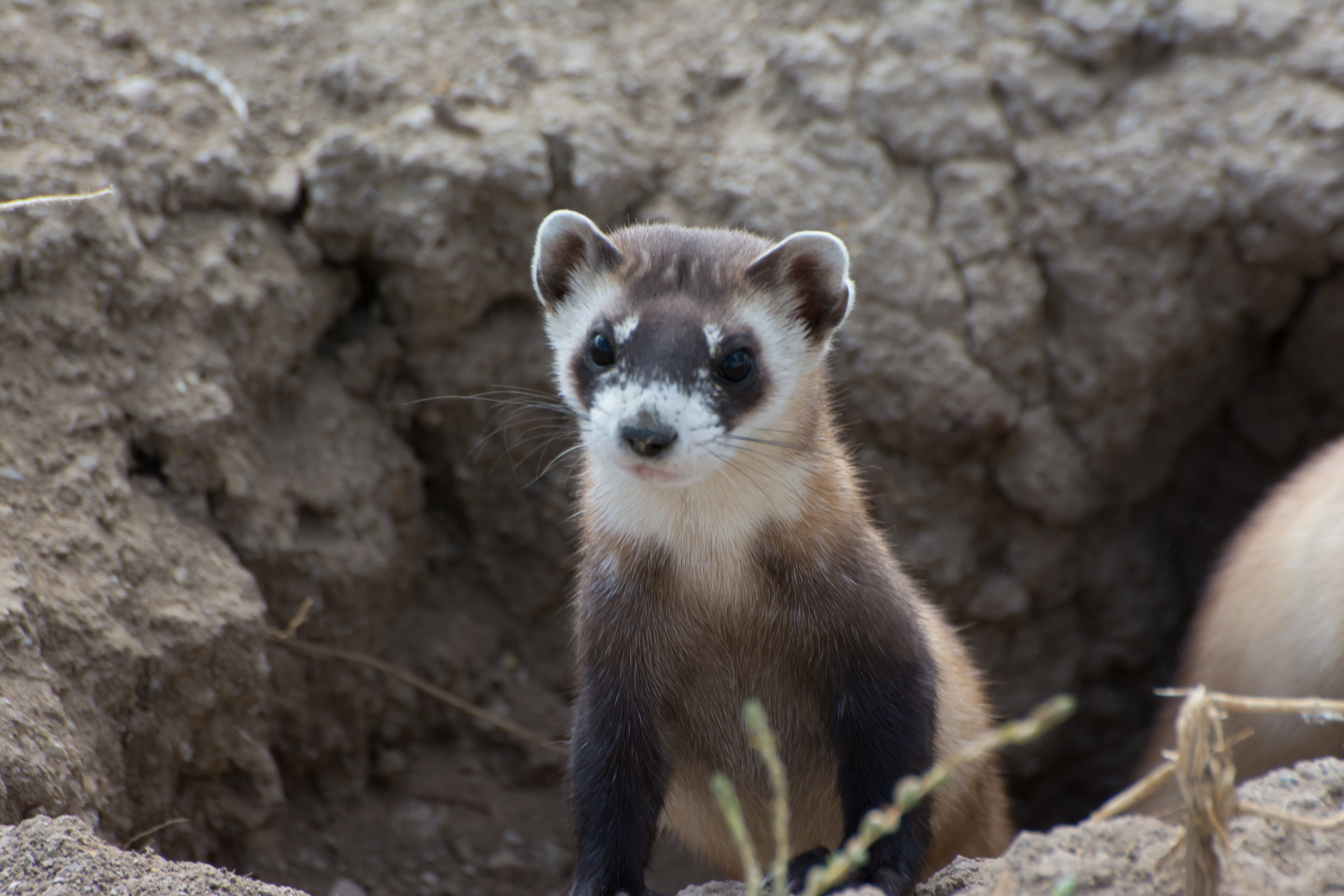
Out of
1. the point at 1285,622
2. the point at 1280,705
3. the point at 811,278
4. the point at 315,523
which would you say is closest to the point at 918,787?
the point at 1280,705

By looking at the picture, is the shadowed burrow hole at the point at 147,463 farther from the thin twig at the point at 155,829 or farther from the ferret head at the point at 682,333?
the ferret head at the point at 682,333

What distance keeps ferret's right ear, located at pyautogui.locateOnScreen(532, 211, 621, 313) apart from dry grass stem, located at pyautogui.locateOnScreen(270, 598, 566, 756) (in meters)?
1.50

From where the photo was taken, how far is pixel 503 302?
4543 mm

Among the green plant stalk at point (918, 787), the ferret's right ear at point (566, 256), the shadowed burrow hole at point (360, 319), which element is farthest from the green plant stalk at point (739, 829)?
the shadowed burrow hole at point (360, 319)

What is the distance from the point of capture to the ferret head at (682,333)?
264 cm

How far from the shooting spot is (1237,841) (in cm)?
230

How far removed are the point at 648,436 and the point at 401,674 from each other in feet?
7.63

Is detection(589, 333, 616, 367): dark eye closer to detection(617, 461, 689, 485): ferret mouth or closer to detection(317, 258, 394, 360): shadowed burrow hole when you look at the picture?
detection(617, 461, 689, 485): ferret mouth

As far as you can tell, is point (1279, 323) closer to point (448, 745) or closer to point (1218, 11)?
point (1218, 11)

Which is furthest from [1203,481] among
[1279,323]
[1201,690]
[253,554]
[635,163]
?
[253,554]

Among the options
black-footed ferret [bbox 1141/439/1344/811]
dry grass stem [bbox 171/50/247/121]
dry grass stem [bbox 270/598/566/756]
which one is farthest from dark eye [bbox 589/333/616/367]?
black-footed ferret [bbox 1141/439/1344/811]

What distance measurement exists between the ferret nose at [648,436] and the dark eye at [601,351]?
1.00 ft

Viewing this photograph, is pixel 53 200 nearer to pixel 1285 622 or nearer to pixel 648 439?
pixel 648 439

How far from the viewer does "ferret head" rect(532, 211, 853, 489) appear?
264cm
